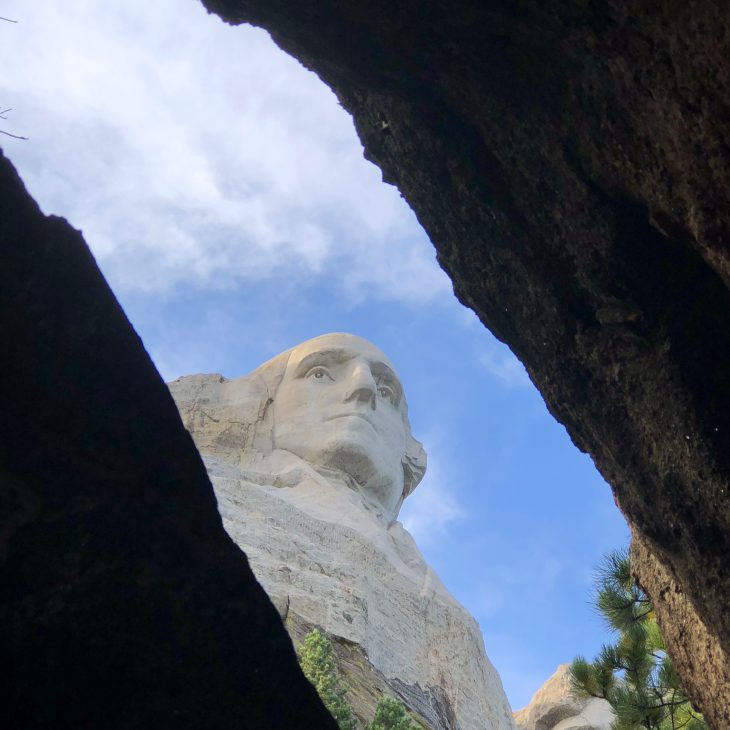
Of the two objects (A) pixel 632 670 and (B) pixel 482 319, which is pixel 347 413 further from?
(B) pixel 482 319

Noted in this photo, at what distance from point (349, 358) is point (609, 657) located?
670 cm

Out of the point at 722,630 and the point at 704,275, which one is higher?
the point at 704,275

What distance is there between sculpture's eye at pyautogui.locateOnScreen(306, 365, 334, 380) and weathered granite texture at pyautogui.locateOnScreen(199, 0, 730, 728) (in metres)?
11.4

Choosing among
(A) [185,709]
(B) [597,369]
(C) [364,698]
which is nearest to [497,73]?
(B) [597,369]

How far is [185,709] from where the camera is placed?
2961 millimetres

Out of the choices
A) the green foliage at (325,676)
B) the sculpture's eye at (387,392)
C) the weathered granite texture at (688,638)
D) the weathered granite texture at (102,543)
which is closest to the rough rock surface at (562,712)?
the sculpture's eye at (387,392)

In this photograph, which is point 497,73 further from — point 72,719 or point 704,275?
point 72,719

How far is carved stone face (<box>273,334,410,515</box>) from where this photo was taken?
15.3 m

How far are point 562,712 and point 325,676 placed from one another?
376 inches

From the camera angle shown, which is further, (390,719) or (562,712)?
(562,712)

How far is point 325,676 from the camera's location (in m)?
8.66

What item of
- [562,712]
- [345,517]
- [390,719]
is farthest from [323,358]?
[390,719]

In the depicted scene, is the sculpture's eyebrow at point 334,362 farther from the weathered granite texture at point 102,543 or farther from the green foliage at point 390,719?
the weathered granite texture at point 102,543

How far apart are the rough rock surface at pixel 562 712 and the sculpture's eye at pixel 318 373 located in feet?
16.3
